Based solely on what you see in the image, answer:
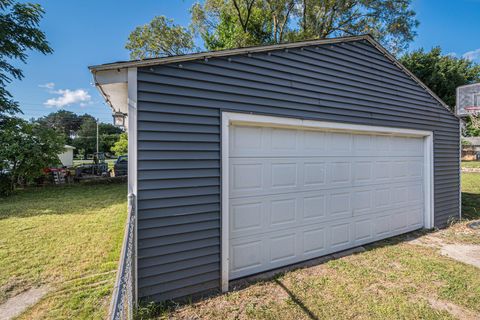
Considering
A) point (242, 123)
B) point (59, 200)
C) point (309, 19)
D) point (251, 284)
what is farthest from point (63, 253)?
point (309, 19)

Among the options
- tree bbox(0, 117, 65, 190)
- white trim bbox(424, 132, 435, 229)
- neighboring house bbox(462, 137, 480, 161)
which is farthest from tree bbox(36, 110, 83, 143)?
neighboring house bbox(462, 137, 480, 161)

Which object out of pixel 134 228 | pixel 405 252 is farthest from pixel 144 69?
pixel 405 252

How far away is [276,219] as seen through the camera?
363 cm

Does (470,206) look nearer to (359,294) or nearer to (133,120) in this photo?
(359,294)

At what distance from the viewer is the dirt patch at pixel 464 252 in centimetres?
391

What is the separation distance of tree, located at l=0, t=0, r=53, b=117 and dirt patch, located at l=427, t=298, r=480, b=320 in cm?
1193

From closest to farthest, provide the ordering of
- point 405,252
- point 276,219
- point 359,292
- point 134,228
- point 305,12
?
point 134,228, point 359,292, point 276,219, point 405,252, point 305,12

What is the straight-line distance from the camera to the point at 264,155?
3521 millimetres

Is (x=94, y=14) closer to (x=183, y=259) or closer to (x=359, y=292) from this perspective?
(x=183, y=259)

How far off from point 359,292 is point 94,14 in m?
10.7

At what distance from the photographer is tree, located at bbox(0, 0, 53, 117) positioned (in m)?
8.25

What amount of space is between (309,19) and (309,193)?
12.3 m

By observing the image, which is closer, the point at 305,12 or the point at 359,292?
the point at 359,292

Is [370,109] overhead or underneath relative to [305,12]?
underneath
